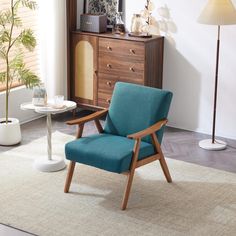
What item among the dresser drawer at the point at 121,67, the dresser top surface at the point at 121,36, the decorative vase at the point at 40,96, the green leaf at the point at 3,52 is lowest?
the decorative vase at the point at 40,96

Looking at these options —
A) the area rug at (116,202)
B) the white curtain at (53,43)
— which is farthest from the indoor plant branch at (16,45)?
the area rug at (116,202)

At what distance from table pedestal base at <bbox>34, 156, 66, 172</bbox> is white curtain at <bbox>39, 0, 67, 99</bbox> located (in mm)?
1540

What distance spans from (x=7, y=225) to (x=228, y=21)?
2.70 metres

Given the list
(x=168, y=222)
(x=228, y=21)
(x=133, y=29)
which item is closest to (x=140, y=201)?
(x=168, y=222)

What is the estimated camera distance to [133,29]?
6.21 metres

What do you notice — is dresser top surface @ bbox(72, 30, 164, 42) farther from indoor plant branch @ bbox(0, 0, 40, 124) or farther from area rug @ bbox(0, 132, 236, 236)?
area rug @ bbox(0, 132, 236, 236)

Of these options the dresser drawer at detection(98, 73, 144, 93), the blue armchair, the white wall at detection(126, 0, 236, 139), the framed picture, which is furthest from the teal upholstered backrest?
the framed picture

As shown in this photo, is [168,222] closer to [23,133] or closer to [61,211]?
[61,211]

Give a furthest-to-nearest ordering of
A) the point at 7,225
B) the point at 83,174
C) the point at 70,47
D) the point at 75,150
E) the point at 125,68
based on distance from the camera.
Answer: the point at 70,47 → the point at 125,68 → the point at 83,174 → the point at 75,150 → the point at 7,225

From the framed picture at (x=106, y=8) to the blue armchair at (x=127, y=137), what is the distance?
1742mm

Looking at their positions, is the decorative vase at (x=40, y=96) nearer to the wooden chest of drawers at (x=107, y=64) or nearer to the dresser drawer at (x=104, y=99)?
the wooden chest of drawers at (x=107, y=64)

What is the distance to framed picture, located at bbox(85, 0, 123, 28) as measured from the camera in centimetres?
641

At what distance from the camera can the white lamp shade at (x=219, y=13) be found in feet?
17.5

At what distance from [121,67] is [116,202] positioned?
2026 mm
